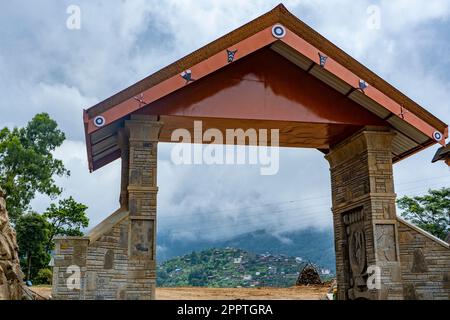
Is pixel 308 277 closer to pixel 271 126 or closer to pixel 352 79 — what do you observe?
pixel 271 126

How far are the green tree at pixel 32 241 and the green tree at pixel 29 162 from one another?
682mm

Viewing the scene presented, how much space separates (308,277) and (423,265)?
14351mm

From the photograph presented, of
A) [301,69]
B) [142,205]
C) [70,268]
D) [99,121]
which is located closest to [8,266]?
[70,268]

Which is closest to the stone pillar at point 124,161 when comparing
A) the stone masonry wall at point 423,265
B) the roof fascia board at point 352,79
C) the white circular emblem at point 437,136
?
the roof fascia board at point 352,79

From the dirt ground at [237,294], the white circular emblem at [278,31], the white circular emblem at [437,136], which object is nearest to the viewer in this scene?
the white circular emblem at [278,31]

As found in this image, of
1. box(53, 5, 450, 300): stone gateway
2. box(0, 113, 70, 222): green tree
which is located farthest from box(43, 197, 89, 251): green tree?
box(53, 5, 450, 300): stone gateway

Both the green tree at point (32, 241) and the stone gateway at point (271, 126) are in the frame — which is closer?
the stone gateway at point (271, 126)

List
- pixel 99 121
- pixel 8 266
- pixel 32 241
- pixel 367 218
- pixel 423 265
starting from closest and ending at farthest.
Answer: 1. pixel 8 266
2. pixel 99 121
3. pixel 423 265
4. pixel 367 218
5. pixel 32 241

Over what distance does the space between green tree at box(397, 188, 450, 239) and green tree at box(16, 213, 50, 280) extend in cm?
1959

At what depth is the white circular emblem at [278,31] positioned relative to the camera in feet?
33.5

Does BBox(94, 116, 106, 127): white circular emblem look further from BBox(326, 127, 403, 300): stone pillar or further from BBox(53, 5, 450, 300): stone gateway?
BBox(326, 127, 403, 300): stone pillar

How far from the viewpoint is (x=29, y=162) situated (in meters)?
24.5

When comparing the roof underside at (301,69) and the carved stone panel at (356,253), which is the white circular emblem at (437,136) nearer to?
the roof underside at (301,69)
